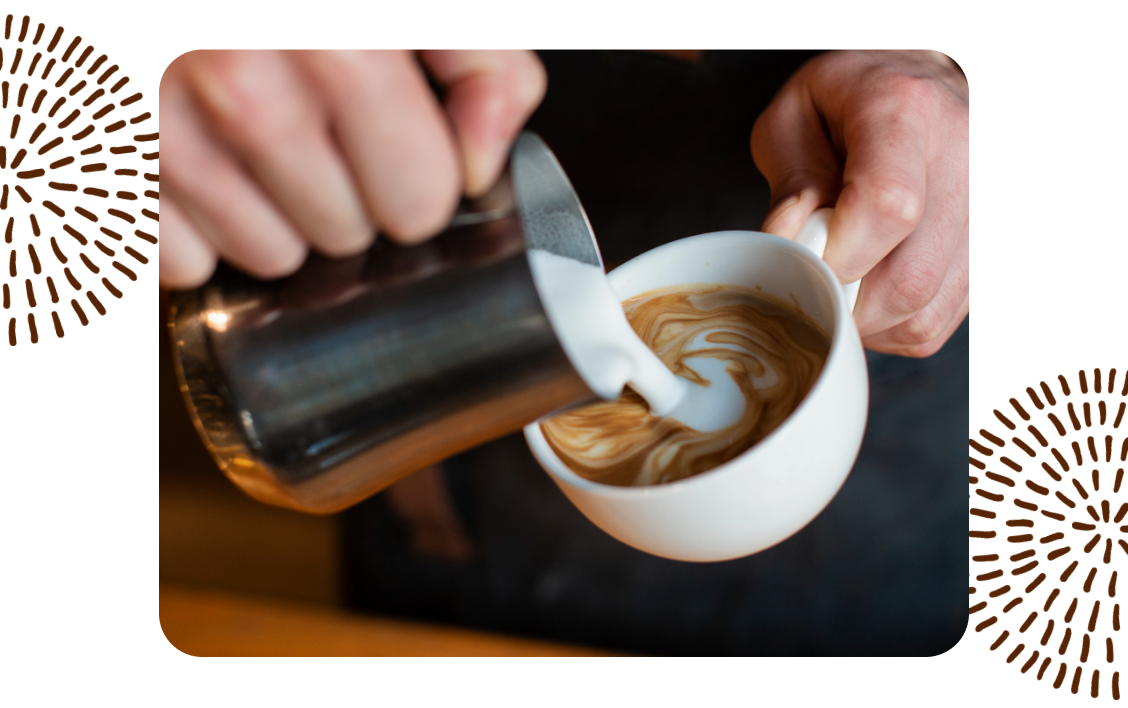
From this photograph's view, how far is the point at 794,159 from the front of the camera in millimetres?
809

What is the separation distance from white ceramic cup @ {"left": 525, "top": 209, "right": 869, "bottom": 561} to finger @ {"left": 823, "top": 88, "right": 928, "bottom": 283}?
0.08 meters

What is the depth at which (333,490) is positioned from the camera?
50cm

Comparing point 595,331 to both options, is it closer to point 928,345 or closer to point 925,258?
point 925,258

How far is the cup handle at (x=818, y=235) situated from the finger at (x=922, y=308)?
7 cm

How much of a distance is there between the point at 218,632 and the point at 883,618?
1.06 m

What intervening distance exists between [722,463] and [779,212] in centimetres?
29

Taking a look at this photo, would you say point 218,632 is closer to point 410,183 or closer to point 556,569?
point 556,569

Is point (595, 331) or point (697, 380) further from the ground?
point (595, 331)

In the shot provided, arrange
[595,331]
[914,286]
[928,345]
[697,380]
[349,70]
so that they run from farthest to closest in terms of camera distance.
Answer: [928,345] → [914,286] → [697,380] → [595,331] → [349,70]

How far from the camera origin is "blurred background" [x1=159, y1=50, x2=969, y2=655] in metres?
1.05

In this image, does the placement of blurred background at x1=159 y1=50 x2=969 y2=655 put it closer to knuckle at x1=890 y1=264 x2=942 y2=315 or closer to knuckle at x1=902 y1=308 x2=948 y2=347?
knuckle at x1=902 y1=308 x2=948 y2=347

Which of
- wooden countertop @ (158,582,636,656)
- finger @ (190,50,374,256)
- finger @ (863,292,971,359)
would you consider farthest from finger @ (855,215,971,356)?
wooden countertop @ (158,582,636,656)

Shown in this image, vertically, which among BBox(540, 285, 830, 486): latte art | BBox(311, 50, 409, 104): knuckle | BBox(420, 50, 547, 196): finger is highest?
BBox(311, 50, 409, 104): knuckle

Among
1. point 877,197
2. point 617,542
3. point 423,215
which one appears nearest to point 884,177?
point 877,197
